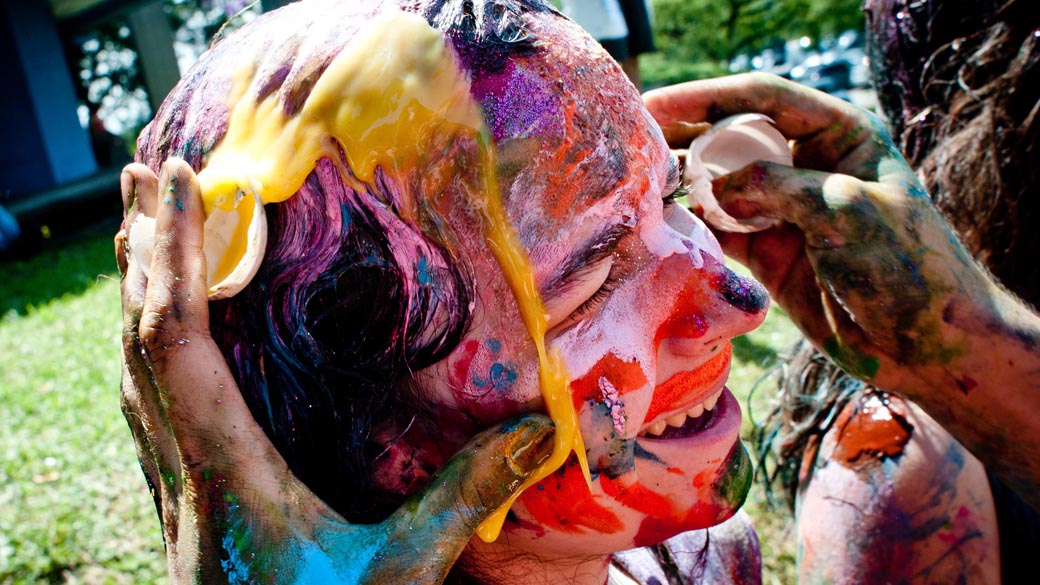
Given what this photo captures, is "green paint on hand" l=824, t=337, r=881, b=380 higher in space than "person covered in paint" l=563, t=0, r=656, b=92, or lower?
higher

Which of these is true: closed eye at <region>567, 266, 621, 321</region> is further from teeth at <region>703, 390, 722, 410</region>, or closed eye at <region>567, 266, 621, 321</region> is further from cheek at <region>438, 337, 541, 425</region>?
teeth at <region>703, 390, 722, 410</region>

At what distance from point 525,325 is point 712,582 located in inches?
44.9

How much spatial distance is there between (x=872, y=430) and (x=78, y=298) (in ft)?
25.1

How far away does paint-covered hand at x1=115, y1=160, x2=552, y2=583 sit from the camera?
3.95 ft

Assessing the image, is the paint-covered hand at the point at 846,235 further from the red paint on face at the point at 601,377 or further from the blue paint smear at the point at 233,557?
the blue paint smear at the point at 233,557

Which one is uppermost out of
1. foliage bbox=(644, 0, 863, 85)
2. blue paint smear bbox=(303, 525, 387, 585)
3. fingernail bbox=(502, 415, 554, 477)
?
fingernail bbox=(502, 415, 554, 477)

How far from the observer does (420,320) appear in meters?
1.40

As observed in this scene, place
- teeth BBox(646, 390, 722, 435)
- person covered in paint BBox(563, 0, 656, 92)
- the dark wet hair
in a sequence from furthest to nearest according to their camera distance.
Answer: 1. person covered in paint BBox(563, 0, 656, 92)
2. the dark wet hair
3. teeth BBox(646, 390, 722, 435)

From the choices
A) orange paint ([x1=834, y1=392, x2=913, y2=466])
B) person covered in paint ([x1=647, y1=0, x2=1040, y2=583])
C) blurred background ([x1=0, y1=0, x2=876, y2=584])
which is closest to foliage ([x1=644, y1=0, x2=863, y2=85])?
blurred background ([x1=0, y1=0, x2=876, y2=584])

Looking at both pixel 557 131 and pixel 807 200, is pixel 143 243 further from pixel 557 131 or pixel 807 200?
pixel 807 200

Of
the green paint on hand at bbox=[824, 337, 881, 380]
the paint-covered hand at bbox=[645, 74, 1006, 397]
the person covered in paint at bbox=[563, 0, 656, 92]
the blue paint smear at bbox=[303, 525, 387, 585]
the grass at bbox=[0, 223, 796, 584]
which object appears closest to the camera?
the blue paint smear at bbox=[303, 525, 387, 585]

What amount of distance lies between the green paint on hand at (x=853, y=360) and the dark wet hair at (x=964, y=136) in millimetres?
291

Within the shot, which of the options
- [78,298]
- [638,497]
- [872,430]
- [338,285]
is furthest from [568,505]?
[78,298]

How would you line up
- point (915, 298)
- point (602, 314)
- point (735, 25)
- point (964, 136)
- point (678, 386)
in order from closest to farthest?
point (602, 314), point (678, 386), point (915, 298), point (964, 136), point (735, 25)
